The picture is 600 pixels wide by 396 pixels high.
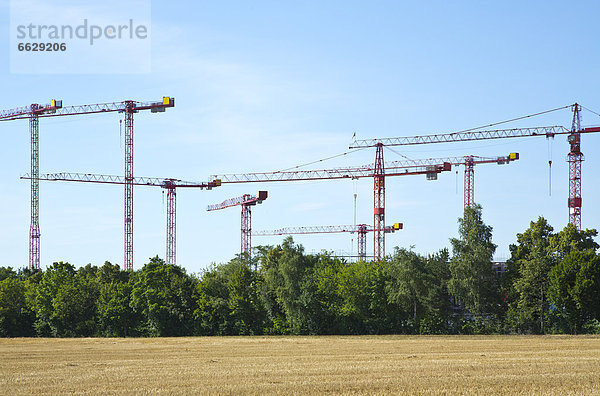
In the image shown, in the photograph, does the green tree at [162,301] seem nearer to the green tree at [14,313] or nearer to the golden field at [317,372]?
the green tree at [14,313]

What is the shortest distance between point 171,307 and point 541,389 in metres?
80.4

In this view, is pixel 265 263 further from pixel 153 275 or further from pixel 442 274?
pixel 442 274

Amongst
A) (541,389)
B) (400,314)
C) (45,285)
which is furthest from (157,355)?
(45,285)

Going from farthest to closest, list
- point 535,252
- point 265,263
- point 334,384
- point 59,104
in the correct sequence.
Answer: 1. point 59,104
2. point 265,263
3. point 535,252
4. point 334,384

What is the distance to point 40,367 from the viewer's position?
4691 cm

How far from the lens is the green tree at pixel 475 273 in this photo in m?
95.8

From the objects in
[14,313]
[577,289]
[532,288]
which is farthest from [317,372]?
[14,313]

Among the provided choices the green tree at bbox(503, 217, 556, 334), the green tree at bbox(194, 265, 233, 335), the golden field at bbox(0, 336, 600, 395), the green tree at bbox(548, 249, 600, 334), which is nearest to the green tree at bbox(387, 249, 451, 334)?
the green tree at bbox(503, 217, 556, 334)

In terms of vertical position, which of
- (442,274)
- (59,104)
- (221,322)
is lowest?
(221,322)

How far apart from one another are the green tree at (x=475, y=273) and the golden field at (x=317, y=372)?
3691 cm

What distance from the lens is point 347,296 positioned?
100688 mm

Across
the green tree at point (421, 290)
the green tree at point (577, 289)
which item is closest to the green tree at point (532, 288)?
the green tree at point (577, 289)

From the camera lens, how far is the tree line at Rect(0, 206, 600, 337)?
9244 centimetres

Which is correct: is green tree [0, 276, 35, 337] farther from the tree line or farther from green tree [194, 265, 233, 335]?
green tree [194, 265, 233, 335]
